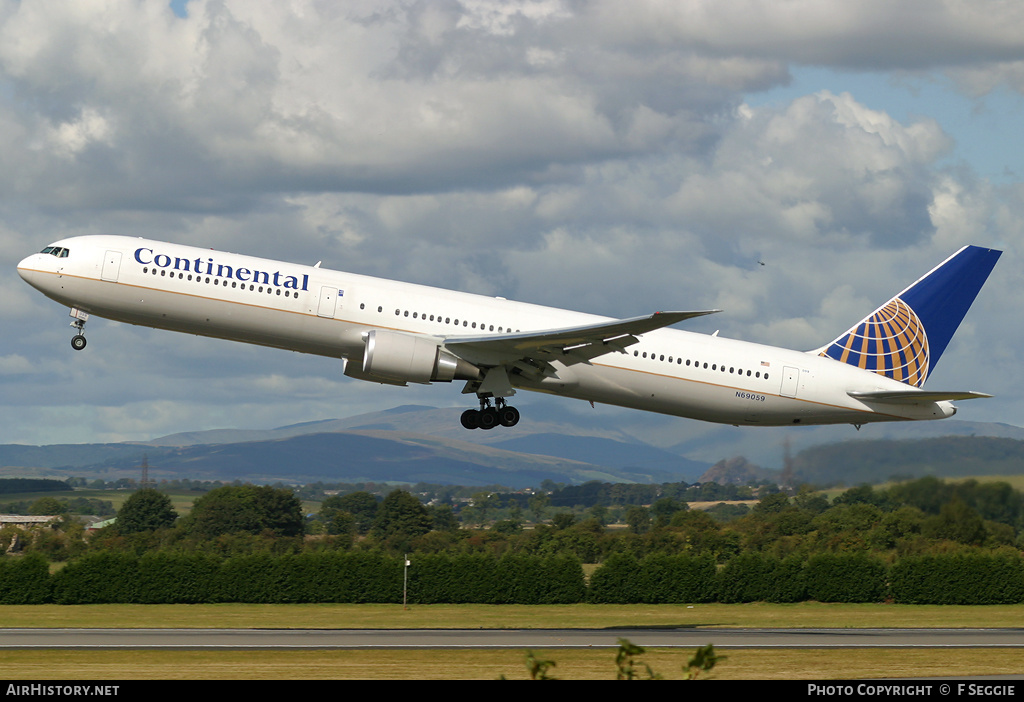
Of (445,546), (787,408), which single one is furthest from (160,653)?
(445,546)

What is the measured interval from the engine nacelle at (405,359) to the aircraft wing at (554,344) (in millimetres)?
523

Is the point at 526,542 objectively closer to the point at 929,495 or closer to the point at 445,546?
the point at 445,546

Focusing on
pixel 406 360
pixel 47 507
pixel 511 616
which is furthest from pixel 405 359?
pixel 47 507

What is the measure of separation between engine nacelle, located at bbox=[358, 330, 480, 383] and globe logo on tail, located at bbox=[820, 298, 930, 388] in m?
15.3

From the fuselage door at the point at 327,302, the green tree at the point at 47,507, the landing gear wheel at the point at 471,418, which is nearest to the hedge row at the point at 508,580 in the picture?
the landing gear wheel at the point at 471,418

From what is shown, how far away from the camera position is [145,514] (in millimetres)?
124625

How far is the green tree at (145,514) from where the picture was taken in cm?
12306

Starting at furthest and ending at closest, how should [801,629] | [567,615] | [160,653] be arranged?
[567,615], [801,629], [160,653]

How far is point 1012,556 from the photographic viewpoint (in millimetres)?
67125

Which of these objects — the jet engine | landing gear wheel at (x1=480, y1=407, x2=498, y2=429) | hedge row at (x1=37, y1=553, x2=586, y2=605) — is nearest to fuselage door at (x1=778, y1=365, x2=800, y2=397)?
landing gear wheel at (x1=480, y1=407, x2=498, y2=429)

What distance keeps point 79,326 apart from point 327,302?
27.7ft

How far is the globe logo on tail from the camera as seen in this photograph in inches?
1654

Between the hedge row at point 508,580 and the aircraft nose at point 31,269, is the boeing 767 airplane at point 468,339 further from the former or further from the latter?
the hedge row at point 508,580

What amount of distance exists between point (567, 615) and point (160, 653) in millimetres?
34035
